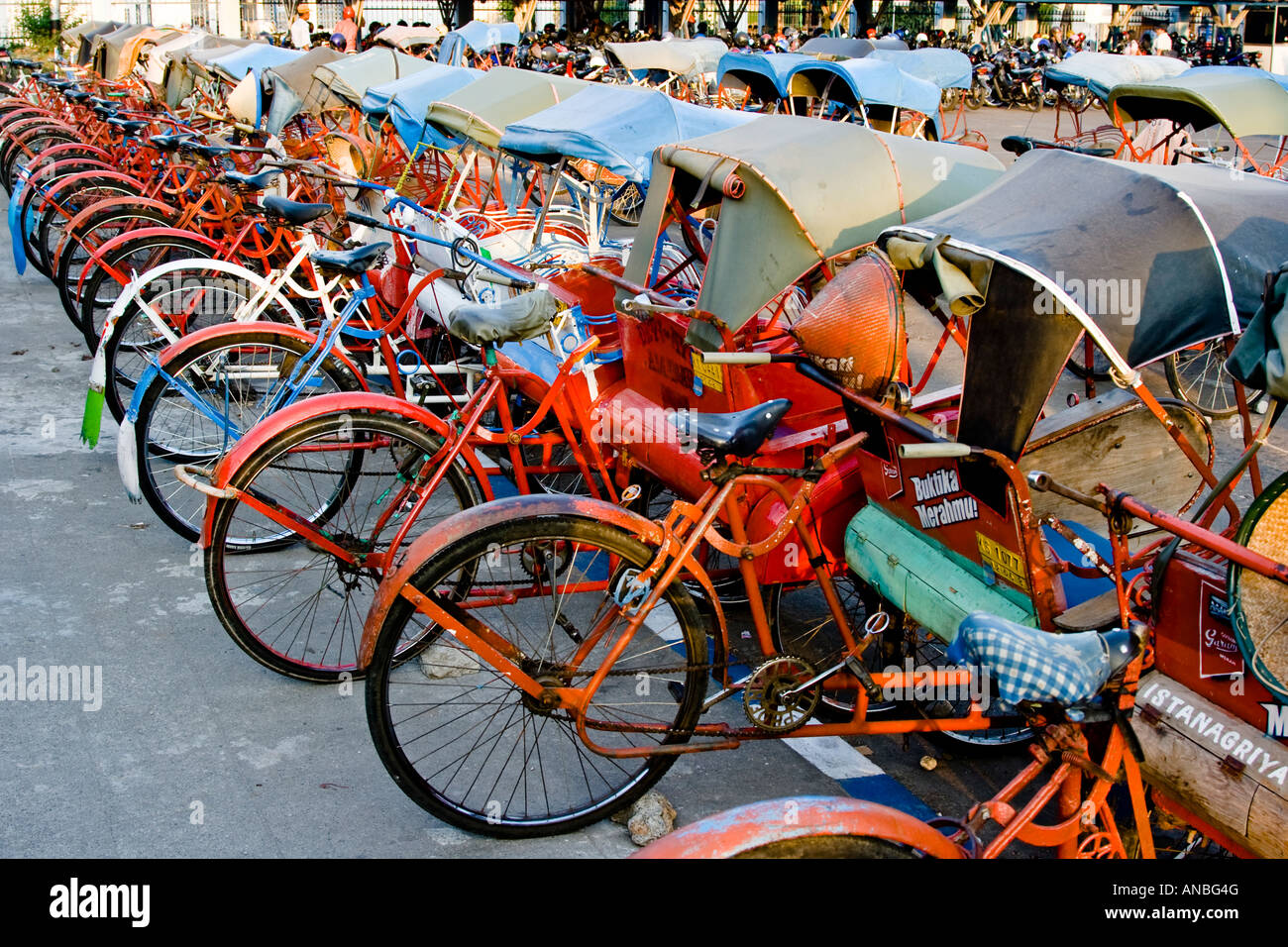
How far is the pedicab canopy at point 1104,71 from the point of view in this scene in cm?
1227

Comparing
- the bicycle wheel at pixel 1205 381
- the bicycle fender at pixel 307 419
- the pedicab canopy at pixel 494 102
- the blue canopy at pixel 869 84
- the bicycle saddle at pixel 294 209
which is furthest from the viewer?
the blue canopy at pixel 869 84

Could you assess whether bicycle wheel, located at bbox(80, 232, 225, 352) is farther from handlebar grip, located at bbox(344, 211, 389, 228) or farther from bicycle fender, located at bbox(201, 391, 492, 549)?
bicycle fender, located at bbox(201, 391, 492, 549)

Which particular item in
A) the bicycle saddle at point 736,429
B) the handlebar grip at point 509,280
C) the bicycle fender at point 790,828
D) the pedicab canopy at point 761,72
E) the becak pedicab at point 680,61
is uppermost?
the becak pedicab at point 680,61

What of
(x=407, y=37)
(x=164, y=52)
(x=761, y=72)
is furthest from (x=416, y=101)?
(x=407, y=37)

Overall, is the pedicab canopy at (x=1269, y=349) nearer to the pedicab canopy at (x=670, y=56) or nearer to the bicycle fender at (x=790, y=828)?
the bicycle fender at (x=790, y=828)

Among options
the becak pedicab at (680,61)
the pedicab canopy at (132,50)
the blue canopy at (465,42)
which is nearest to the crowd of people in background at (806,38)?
the becak pedicab at (680,61)

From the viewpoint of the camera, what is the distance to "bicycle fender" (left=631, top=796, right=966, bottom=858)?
1.96 meters

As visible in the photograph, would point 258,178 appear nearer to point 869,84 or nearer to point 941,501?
point 941,501

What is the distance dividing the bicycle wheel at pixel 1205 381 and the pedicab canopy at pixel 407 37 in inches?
577

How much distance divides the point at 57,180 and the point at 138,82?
8696 mm

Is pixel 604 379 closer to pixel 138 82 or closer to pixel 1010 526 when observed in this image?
pixel 1010 526

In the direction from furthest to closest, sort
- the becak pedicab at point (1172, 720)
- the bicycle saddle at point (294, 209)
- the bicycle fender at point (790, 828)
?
1. the bicycle saddle at point (294, 209)
2. the becak pedicab at point (1172, 720)
3. the bicycle fender at point (790, 828)

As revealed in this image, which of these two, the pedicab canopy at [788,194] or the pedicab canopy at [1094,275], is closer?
the pedicab canopy at [1094,275]

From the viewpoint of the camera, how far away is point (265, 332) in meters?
4.58
